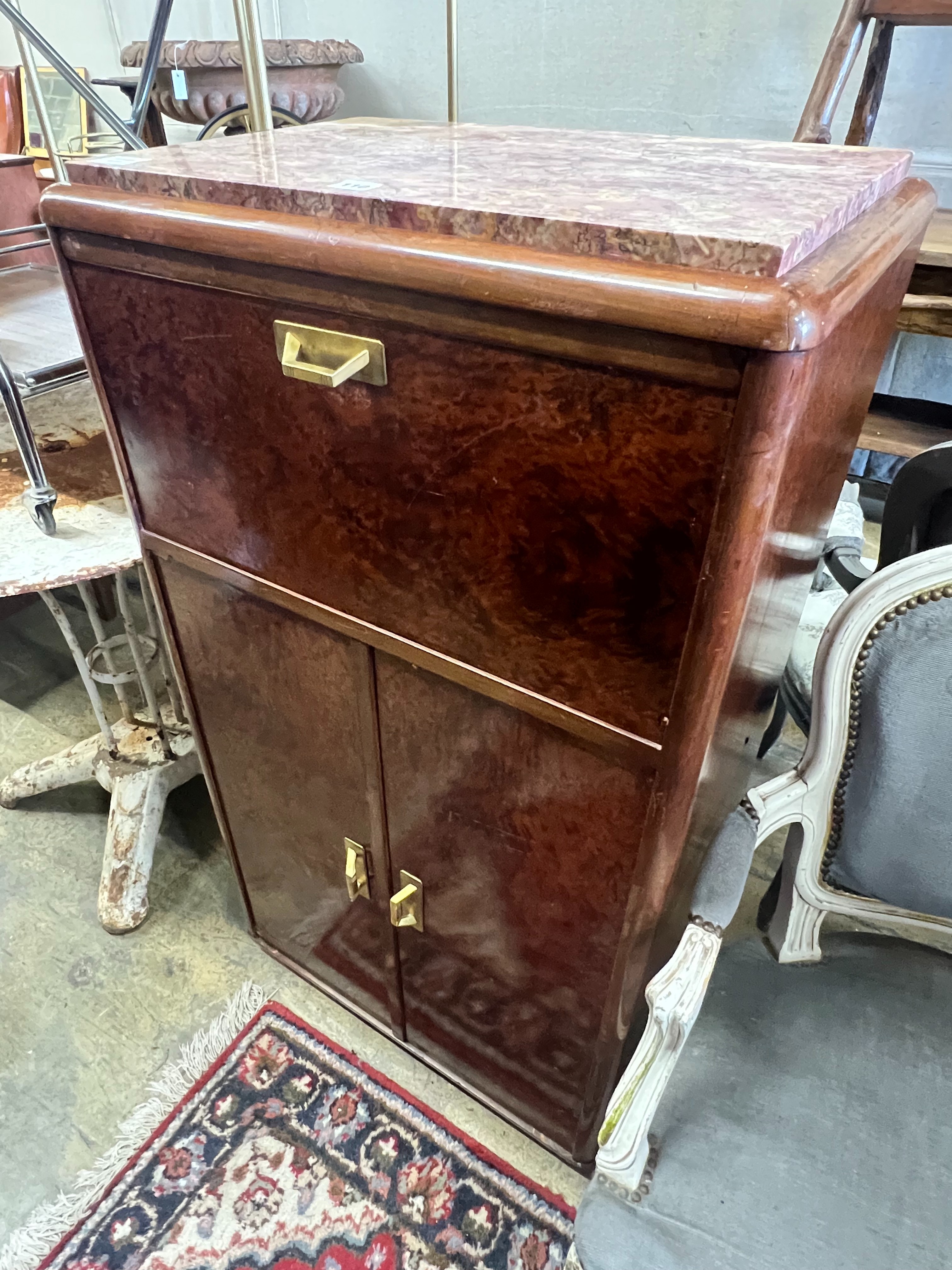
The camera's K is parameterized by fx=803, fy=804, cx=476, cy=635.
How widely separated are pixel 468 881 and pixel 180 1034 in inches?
26.3

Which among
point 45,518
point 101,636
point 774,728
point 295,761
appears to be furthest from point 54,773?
point 774,728

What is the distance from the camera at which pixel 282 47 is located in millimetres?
2338

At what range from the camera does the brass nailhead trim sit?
2.19 feet

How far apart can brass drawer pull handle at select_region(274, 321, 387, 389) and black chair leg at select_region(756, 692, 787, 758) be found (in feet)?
3.66

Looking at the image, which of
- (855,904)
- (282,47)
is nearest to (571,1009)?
(855,904)

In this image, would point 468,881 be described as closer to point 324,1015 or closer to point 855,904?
point 855,904

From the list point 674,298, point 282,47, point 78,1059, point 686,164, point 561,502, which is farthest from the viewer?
point 282,47

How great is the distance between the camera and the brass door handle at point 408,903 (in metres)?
0.94

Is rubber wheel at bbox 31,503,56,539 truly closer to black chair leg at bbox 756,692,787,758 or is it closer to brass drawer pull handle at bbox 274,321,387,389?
brass drawer pull handle at bbox 274,321,387,389

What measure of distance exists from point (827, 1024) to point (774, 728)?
0.82 metres

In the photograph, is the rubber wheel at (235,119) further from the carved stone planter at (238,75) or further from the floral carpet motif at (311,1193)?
the floral carpet motif at (311,1193)

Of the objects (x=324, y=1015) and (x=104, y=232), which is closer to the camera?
(x=104, y=232)

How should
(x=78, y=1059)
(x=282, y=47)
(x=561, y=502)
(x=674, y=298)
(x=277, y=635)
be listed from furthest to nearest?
(x=282, y=47), (x=78, y=1059), (x=277, y=635), (x=561, y=502), (x=674, y=298)

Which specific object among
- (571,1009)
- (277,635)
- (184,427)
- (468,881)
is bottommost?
(571,1009)
